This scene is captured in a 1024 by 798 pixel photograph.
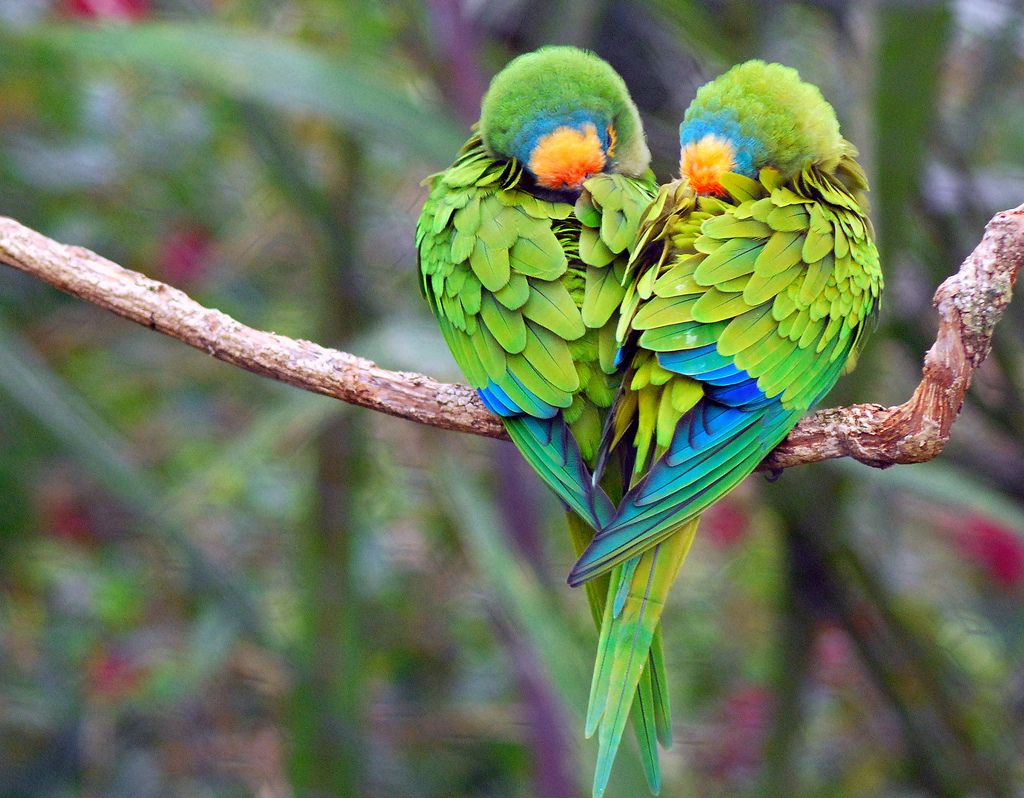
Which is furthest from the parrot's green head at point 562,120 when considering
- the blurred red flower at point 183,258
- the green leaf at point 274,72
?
the blurred red flower at point 183,258

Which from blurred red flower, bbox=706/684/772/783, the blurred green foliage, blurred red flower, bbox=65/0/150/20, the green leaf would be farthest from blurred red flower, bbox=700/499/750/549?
blurred red flower, bbox=65/0/150/20

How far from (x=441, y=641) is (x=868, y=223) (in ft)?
5.49

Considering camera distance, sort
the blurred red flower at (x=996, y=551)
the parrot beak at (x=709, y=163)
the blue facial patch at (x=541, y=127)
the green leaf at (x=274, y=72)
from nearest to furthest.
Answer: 1. the parrot beak at (x=709, y=163)
2. the blue facial patch at (x=541, y=127)
3. the green leaf at (x=274, y=72)
4. the blurred red flower at (x=996, y=551)

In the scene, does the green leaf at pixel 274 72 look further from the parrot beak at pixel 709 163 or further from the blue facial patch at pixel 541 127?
the parrot beak at pixel 709 163

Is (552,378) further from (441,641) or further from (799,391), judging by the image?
(441,641)

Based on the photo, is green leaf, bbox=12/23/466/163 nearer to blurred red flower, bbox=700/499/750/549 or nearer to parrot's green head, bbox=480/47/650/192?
parrot's green head, bbox=480/47/650/192

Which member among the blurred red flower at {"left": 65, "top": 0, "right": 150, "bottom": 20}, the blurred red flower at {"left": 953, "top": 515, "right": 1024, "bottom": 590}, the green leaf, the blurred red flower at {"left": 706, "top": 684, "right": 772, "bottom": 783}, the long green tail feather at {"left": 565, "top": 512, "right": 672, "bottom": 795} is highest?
the blurred red flower at {"left": 65, "top": 0, "right": 150, "bottom": 20}

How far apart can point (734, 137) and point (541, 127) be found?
25cm

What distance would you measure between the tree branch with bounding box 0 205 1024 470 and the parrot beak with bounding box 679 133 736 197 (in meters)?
0.31

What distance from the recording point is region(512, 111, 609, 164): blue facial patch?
1451mm

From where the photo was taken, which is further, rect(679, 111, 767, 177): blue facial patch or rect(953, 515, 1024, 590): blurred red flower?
rect(953, 515, 1024, 590): blurred red flower

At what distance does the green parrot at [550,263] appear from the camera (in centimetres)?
123

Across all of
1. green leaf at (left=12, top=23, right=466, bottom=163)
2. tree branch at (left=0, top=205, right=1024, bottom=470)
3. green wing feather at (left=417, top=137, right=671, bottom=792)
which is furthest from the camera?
green leaf at (left=12, top=23, right=466, bottom=163)

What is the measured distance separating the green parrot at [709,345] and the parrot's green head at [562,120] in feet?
0.53
